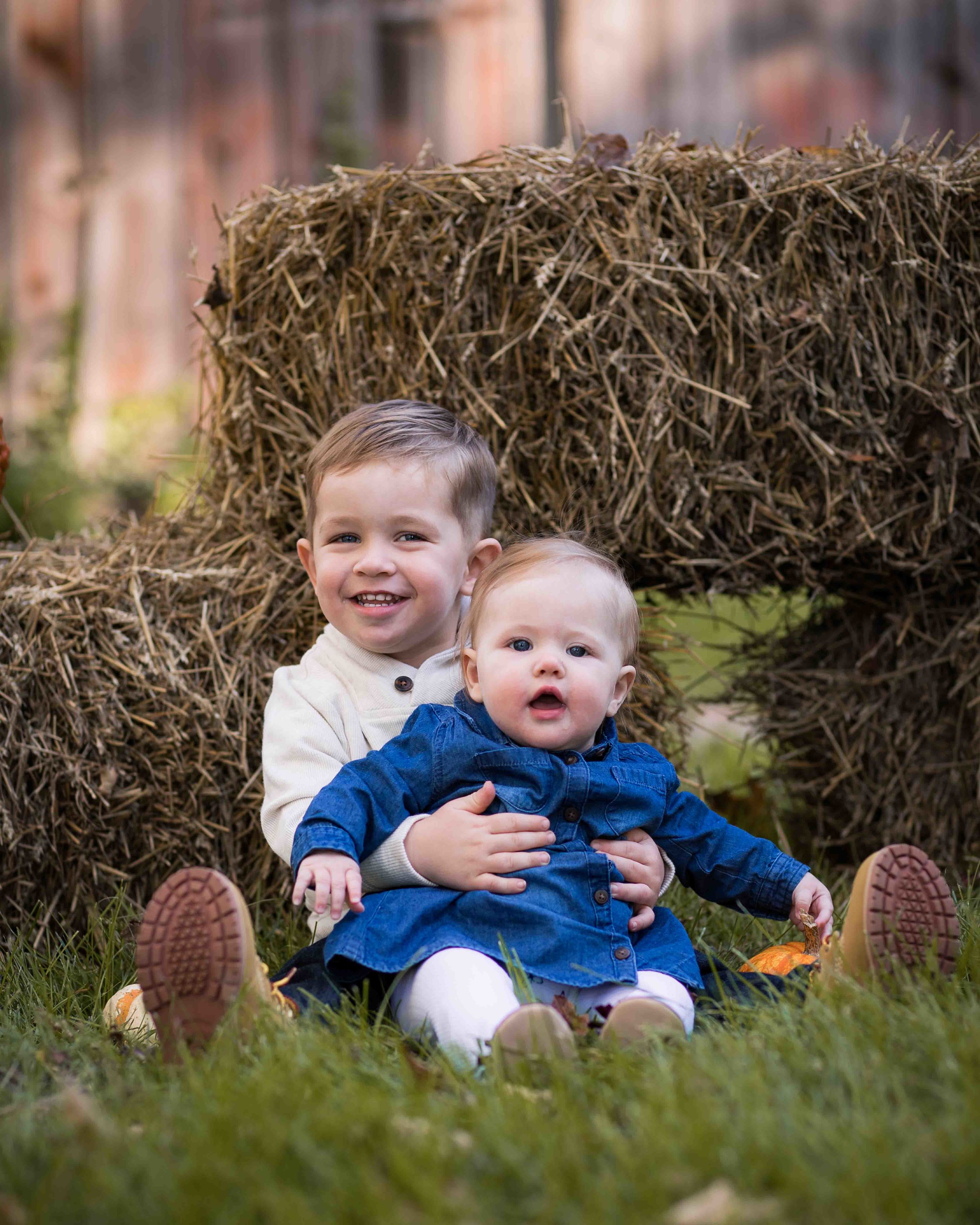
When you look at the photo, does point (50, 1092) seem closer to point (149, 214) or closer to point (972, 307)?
point (972, 307)

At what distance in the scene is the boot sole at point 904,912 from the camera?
164cm

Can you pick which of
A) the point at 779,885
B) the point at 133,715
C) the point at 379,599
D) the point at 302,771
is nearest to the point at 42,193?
the point at 133,715

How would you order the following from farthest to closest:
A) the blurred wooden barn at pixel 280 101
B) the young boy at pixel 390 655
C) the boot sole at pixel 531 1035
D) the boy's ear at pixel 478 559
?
the blurred wooden barn at pixel 280 101 → the boy's ear at pixel 478 559 → the young boy at pixel 390 655 → the boot sole at pixel 531 1035

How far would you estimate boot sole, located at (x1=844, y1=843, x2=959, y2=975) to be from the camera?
164 centimetres

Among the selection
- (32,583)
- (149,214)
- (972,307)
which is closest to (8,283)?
(149,214)

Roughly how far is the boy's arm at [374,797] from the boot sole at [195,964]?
177mm

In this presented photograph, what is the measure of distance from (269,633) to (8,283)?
11.7 ft

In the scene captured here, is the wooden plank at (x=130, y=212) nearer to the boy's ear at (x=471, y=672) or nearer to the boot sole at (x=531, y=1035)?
the boy's ear at (x=471, y=672)

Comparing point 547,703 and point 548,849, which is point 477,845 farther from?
point 547,703

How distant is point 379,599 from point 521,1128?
105cm

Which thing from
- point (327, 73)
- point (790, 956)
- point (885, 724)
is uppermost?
point (327, 73)

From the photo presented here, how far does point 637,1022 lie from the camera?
1592 millimetres

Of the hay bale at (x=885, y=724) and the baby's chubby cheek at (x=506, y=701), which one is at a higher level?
the baby's chubby cheek at (x=506, y=701)

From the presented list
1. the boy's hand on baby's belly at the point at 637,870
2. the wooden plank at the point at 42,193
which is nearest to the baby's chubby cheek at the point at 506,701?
the boy's hand on baby's belly at the point at 637,870
